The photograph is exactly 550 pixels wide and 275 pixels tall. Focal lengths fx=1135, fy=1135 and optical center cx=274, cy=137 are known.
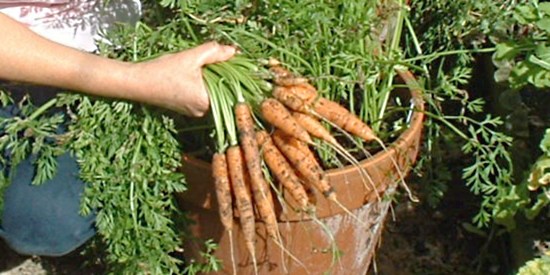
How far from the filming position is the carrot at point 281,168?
192cm

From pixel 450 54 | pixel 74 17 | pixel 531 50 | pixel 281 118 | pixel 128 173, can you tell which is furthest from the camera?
pixel 450 54

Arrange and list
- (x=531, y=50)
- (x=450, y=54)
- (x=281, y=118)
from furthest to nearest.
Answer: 1. (x=450, y=54)
2. (x=531, y=50)
3. (x=281, y=118)

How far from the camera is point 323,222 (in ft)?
6.73

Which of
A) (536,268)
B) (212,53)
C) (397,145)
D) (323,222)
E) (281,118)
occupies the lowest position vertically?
(536,268)

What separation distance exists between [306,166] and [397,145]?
218 mm

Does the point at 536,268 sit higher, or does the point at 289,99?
the point at 289,99

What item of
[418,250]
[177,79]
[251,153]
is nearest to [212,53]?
[177,79]

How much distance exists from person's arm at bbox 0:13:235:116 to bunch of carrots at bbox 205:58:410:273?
0.04 metres

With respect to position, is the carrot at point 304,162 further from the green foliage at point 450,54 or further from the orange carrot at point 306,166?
the green foliage at point 450,54

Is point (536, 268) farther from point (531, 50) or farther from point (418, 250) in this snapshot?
point (418, 250)

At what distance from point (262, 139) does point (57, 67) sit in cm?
36

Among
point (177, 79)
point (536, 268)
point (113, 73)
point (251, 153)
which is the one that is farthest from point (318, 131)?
point (536, 268)

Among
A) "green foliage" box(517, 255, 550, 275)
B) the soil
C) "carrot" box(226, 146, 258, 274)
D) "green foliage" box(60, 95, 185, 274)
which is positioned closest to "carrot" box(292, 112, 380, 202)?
"carrot" box(226, 146, 258, 274)

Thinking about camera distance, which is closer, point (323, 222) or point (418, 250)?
point (323, 222)
